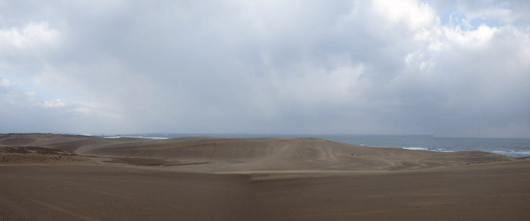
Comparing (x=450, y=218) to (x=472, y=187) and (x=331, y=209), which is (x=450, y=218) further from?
(x=472, y=187)

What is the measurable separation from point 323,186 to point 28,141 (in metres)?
39.7

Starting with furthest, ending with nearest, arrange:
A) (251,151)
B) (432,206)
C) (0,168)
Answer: (251,151) < (0,168) < (432,206)

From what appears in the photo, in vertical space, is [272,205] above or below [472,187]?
below

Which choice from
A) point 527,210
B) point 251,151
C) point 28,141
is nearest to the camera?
point 527,210

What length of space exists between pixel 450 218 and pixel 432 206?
1.88 feet

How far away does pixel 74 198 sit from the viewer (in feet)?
13.1

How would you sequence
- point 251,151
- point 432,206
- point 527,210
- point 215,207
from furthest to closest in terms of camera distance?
point 251,151
point 215,207
point 432,206
point 527,210

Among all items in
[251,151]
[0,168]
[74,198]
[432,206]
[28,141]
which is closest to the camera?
[432,206]

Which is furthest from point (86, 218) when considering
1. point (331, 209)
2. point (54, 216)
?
point (331, 209)

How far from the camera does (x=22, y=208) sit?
10.8 ft

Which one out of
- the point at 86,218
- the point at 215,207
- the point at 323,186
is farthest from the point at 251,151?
the point at 86,218

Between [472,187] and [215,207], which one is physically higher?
[472,187]

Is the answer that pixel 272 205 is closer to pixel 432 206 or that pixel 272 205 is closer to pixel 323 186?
pixel 323 186

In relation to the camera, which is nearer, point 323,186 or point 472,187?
point 472,187
